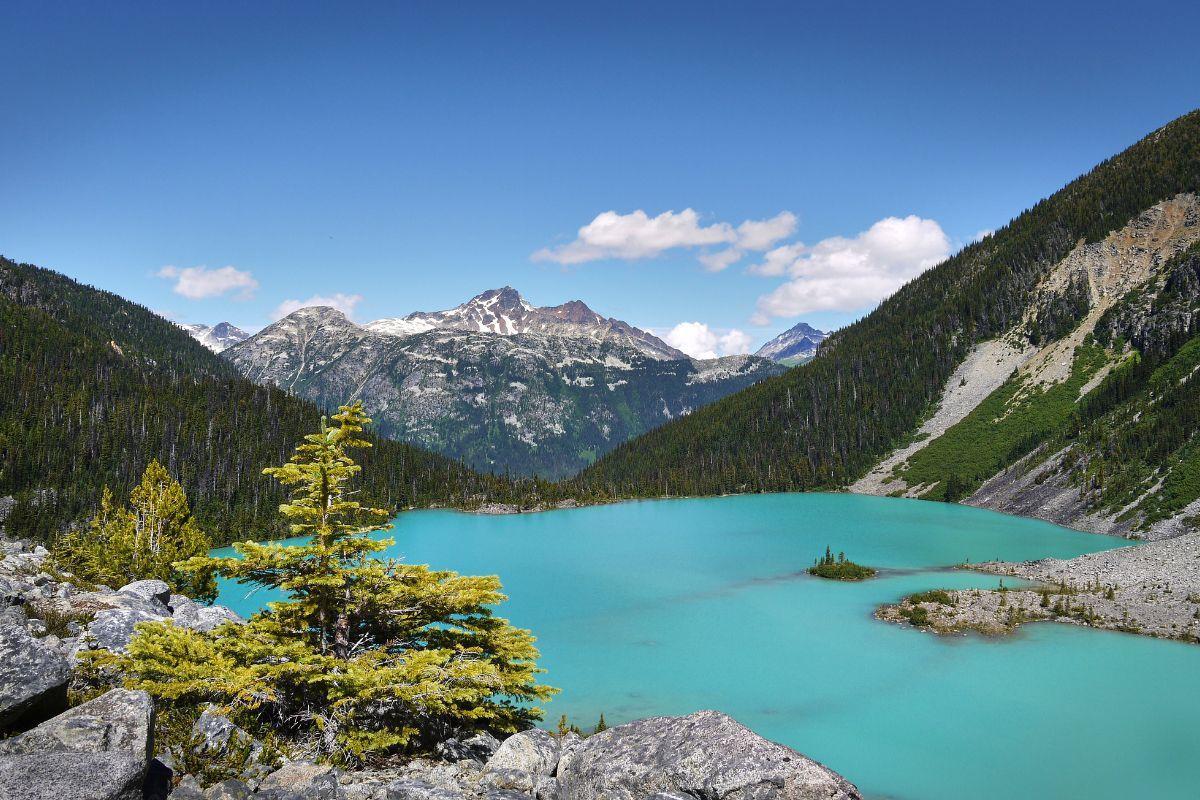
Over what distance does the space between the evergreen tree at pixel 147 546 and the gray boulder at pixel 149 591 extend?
4455 mm

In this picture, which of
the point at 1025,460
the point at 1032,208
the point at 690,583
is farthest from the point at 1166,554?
the point at 1032,208

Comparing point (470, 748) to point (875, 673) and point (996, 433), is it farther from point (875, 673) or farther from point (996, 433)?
point (996, 433)

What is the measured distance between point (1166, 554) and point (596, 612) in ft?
135

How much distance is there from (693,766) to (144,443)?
480ft

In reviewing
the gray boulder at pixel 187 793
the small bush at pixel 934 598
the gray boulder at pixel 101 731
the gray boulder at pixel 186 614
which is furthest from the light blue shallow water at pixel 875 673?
the gray boulder at pixel 101 731

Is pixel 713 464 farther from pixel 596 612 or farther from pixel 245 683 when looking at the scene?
pixel 245 683

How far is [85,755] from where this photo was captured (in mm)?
7723

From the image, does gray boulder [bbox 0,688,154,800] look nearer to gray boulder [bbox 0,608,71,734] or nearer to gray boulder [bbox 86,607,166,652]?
gray boulder [bbox 0,608,71,734]

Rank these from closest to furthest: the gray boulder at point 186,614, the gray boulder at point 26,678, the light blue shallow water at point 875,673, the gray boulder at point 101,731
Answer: the gray boulder at point 101,731, the gray boulder at point 26,678, the gray boulder at point 186,614, the light blue shallow water at point 875,673

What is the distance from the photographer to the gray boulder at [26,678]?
322 inches

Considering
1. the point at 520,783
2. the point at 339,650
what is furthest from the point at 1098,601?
the point at 339,650

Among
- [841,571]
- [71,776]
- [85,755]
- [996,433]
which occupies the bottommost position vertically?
[841,571]

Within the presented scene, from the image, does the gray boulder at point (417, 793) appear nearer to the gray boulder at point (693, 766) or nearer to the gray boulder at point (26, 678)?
the gray boulder at point (693, 766)

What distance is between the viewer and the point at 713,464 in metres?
170
